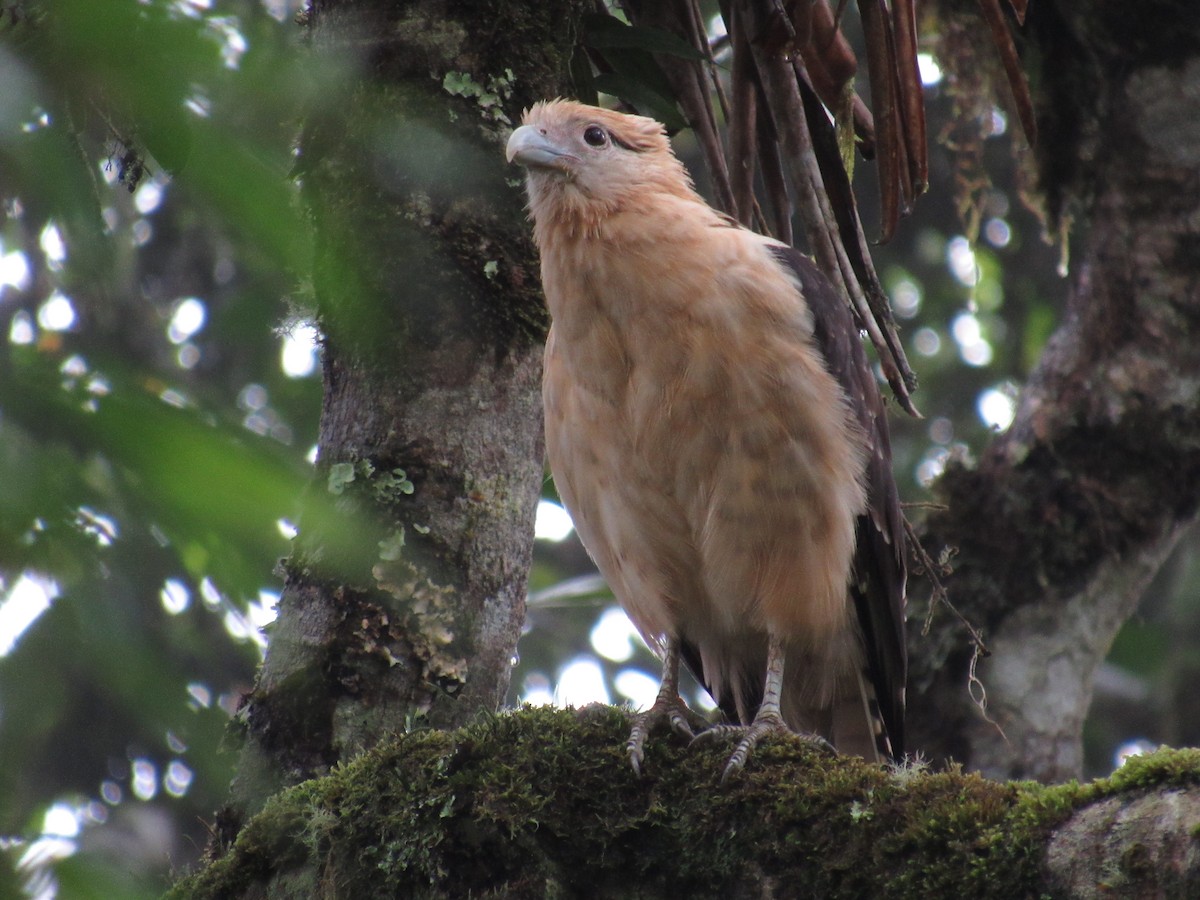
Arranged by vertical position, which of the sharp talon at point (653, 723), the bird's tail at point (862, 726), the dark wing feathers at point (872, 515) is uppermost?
the dark wing feathers at point (872, 515)

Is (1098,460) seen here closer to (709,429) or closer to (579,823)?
(709,429)

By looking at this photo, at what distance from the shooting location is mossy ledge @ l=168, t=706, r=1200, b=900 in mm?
2455

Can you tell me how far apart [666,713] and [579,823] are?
2.06 feet

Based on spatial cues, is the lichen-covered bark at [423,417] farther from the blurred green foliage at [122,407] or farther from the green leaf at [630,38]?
the blurred green foliage at [122,407]

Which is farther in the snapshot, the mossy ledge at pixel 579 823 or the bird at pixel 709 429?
the bird at pixel 709 429

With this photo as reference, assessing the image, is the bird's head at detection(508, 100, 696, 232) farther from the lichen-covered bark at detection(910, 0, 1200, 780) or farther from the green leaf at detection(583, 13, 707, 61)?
the lichen-covered bark at detection(910, 0, 1200, 780)

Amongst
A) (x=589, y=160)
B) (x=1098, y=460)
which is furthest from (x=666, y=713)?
(x=1098, y=460)

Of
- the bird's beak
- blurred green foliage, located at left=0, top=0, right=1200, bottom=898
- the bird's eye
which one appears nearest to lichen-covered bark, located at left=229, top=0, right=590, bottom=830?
the bird's beak

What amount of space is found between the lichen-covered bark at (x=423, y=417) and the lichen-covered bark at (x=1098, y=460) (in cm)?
210

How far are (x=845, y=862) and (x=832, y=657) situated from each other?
2.00 metres

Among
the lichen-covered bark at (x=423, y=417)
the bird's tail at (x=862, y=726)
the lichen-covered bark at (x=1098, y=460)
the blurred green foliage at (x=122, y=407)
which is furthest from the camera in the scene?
the lichen-covered bark at (x=1098, y=460)

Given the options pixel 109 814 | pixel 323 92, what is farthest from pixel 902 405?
pixel 109 814

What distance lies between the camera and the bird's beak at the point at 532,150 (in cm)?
380

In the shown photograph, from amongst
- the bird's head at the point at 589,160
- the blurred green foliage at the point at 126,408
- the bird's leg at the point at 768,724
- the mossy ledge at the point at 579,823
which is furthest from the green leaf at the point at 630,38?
the blurred green foliage at the point at 126,408
